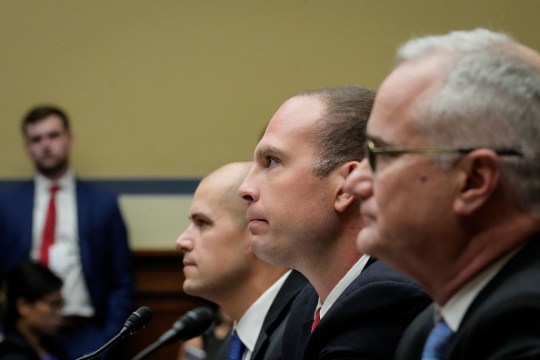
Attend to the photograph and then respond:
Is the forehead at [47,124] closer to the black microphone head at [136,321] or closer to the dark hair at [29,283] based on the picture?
the dark hair at [29,283]

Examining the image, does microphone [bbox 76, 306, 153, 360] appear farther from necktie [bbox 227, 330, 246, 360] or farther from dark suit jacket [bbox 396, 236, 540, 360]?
dark suit jacket [bbox 396, 236, 540, 360]

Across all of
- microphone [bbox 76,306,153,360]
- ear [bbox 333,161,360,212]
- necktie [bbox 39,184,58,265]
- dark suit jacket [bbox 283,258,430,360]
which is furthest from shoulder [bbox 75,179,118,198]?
dark suit jacket [bbox 283,258,430,360]

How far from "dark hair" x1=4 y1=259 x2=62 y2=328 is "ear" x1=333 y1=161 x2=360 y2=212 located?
2.77 metres

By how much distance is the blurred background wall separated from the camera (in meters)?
6.26

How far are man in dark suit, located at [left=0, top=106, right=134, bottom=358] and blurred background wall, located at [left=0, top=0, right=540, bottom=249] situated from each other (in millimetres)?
320

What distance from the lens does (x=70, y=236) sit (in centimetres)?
584

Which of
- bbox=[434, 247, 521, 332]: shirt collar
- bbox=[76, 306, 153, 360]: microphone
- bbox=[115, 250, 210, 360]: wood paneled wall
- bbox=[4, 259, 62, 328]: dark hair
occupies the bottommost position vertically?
bbox=[115, 250, 210, 360]: wood paneled wall

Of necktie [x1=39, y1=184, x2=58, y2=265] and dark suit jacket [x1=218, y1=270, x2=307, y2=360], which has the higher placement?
dark suit jacket [x1=218, y1=270, x2=307, y2=360]

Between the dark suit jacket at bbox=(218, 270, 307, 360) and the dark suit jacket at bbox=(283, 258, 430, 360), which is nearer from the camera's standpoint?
the dark suit jacket at bbox=(283, 258, 430, 360)

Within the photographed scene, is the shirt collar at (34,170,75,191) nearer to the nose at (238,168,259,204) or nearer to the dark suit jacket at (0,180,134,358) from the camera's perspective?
the dark suit jacket at (0,180,134,358)

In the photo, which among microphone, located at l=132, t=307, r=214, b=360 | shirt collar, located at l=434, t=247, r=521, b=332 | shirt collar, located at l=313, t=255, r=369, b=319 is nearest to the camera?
shirt collar, located at l=434, t=247, r=521, b=332

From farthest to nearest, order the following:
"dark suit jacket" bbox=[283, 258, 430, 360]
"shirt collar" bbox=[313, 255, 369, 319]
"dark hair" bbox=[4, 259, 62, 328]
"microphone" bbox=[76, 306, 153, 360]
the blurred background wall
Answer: the blurred background wall
"dark hair" bbox=[4, 259, 62, 328]
"microphone" bbox=[76, 306, 153, 360]
"shirt collar" bbox=[313, 255, 369, 319]
"dark suit jacket" bbox=[283, 258, 430, 360]

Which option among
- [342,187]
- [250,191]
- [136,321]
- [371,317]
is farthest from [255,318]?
[371,317]

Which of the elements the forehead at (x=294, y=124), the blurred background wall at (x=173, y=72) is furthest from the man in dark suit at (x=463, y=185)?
the blurred background wall at (x=173, y=72)
